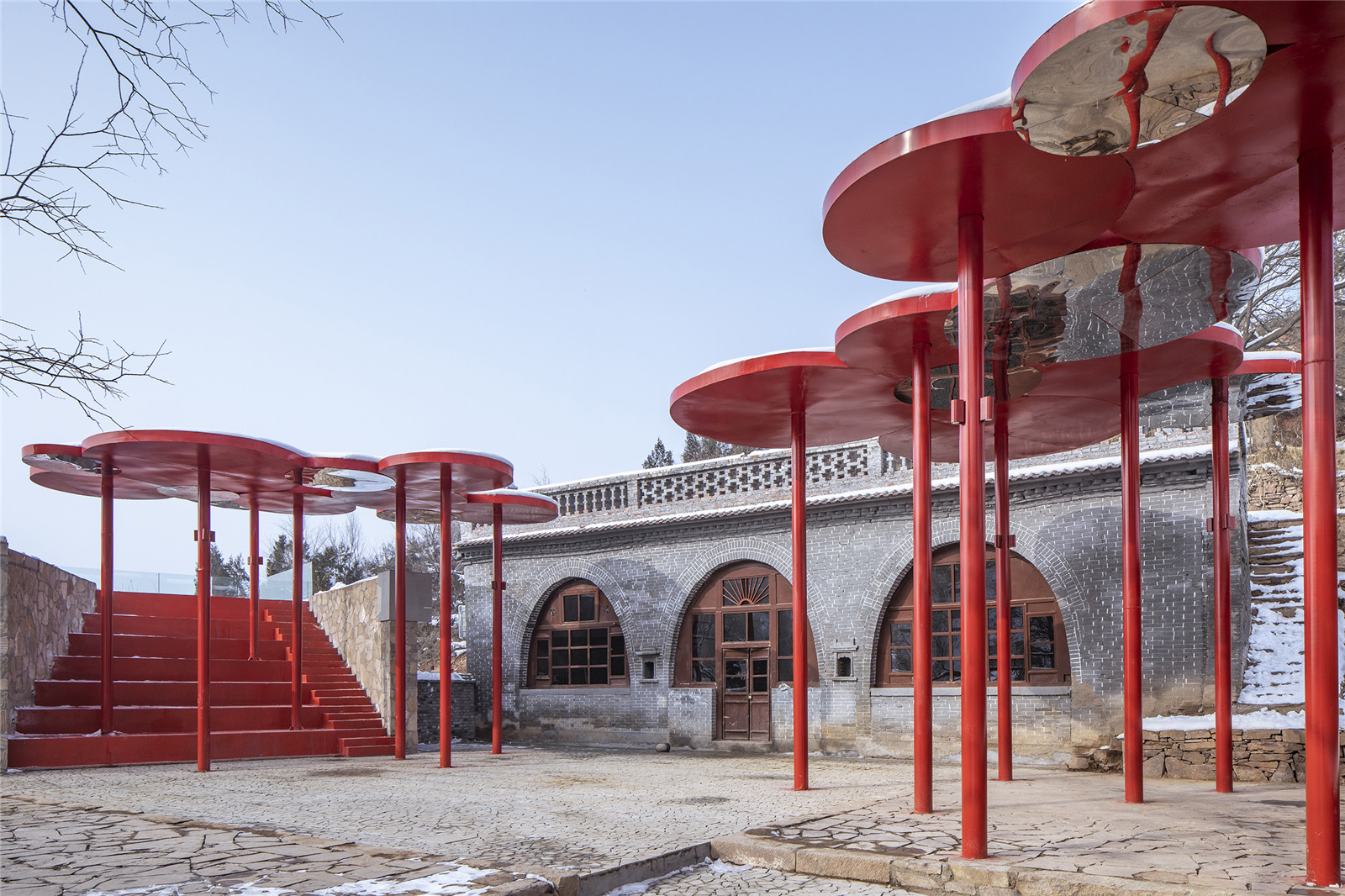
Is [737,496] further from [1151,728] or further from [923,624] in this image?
[923,624]

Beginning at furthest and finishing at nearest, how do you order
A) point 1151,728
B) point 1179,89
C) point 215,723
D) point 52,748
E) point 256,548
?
point 256,548 < point 215,723 < point 52,748 < point 1151,728 < point 1179,89

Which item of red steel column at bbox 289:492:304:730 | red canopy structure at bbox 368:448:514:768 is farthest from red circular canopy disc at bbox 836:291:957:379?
red steel column at bbox 289:492:304:730

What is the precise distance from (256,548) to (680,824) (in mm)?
12309

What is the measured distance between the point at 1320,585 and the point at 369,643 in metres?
15.2

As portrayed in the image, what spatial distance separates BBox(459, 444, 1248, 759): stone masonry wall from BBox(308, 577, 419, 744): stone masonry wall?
307 centimetres

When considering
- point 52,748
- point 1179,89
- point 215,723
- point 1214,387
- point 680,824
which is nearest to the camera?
point 1179,89

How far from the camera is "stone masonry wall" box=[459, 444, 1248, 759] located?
1363 centimetres

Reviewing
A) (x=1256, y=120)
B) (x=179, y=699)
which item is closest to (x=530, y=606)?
(x=179, y=699)

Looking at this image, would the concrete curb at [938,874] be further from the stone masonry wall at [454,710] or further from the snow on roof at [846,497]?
the stone masonry wall at [454,710]

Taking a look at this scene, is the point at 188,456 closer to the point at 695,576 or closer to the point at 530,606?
the point at 695,576

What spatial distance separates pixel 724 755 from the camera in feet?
55.5

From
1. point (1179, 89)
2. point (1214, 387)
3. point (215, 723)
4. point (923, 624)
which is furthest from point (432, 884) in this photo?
point (215, 723)

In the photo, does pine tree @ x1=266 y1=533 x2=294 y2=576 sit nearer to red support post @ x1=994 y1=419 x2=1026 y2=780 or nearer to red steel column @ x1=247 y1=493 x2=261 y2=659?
red steel column @ x1=247 y1=493 x2=261 y2=659

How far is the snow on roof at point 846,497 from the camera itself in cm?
1400
